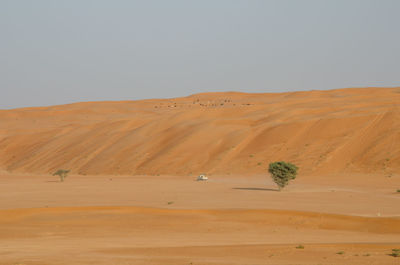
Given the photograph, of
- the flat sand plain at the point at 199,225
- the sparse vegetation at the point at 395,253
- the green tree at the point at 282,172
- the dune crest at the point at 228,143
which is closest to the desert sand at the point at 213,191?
the flat sand plain at the point at 199,225

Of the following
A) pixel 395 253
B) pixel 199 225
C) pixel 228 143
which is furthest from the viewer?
pixel 228 143

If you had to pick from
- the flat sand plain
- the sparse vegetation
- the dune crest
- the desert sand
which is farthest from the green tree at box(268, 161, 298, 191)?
the sparse vegetation

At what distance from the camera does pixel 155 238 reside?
63.3ft

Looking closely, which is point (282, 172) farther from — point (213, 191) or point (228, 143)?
point (228, 143)

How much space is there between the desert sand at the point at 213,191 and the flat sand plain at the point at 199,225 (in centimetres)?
5

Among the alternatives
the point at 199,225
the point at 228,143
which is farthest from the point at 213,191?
Result: the point at 228,143

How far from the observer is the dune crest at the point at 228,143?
172 feet

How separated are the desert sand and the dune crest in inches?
8.2

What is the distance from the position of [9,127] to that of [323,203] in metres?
89.3

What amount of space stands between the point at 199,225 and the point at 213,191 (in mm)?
12651

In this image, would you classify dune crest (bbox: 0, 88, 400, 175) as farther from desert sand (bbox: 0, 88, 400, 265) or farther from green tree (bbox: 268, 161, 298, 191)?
green tree (bbox: 268, 161, 298, 191)

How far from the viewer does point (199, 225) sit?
22.7 metres

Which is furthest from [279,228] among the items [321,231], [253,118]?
[253,118]

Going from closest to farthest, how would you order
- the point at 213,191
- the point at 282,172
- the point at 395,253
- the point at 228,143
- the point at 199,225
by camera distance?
the point at 395,253
the point at 199,225
the point at 282,172
the point at 213,191
the point at 228,143
